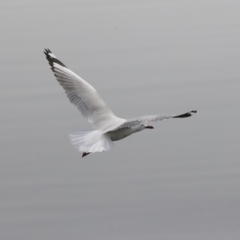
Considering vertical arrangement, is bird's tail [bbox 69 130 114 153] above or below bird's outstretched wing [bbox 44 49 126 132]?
below

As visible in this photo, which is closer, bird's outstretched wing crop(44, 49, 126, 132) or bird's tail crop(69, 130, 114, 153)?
bird's tail crop(69, 130, 114, 153)

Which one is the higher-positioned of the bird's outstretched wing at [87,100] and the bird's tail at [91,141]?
the bird's outstretched wing at [87,100]

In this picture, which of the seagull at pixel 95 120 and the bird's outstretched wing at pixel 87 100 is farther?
the bird's outstretched wing at pixel 87 100

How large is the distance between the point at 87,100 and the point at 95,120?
26cm

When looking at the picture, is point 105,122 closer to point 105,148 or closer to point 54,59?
point 105,148

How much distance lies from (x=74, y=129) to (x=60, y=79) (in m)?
0.81

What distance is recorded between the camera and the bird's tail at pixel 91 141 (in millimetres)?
4812

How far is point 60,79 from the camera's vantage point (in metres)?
5.81

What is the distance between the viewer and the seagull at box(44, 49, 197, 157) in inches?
190

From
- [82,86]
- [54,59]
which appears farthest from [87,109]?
[54,59]

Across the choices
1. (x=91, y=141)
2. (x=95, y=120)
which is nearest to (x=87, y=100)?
(x=95, y=120)

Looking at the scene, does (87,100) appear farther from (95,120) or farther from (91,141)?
(91,141)

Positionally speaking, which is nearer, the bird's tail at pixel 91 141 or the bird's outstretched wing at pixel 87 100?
the bird's tail at pixel 91 141

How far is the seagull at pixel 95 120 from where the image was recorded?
190 inches
